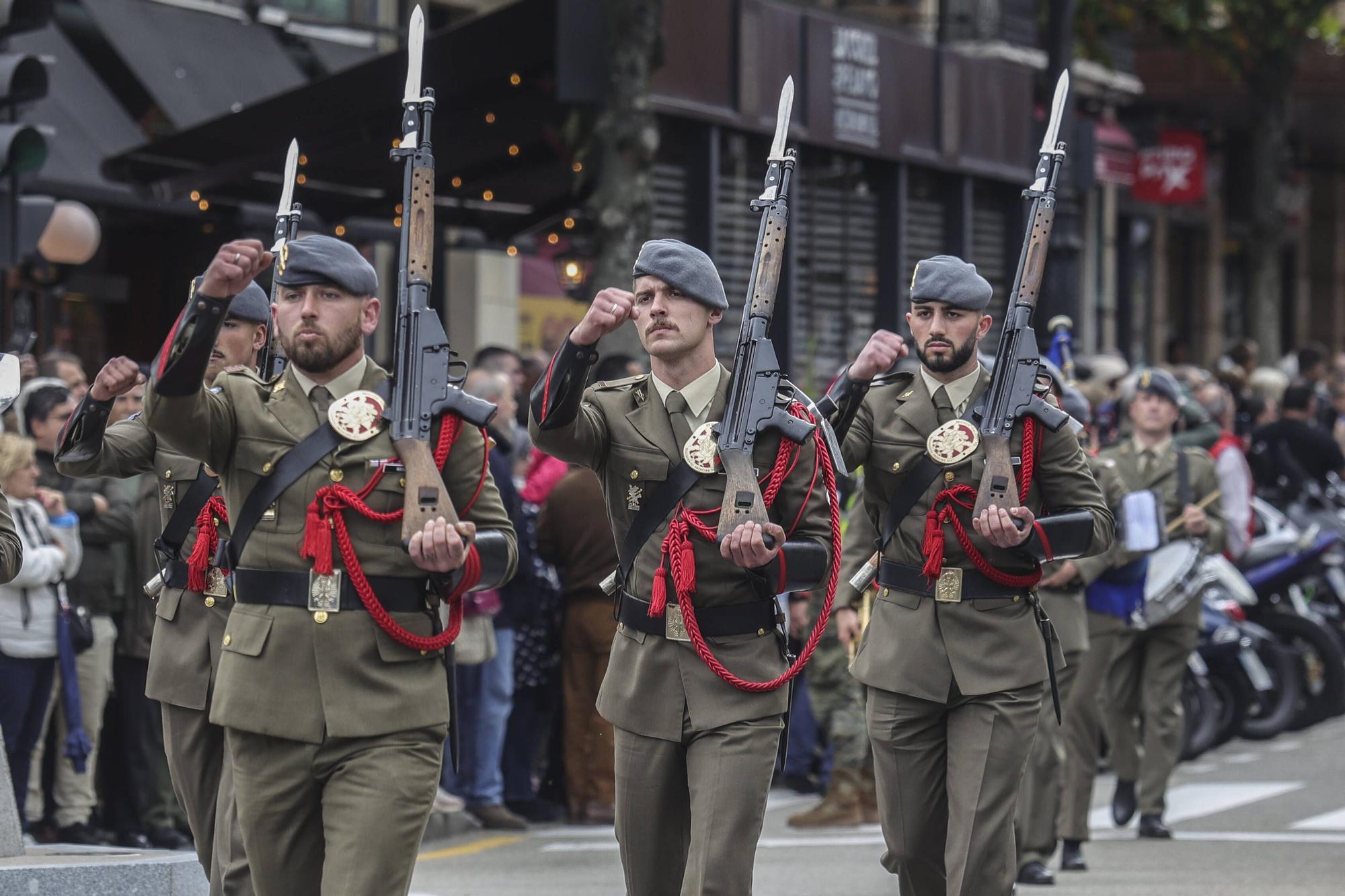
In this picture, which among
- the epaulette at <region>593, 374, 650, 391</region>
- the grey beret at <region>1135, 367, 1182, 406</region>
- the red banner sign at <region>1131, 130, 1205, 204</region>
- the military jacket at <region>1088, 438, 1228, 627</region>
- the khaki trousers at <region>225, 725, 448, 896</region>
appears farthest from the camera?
the red banner sign at <region>1131, 130, 1205, 204</region>

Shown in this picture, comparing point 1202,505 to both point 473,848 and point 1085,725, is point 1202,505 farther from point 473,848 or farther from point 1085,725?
point 473,848

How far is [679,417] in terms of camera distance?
653cm

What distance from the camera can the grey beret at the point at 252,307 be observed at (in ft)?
24.5

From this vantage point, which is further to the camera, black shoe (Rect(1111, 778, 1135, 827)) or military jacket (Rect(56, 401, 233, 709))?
black shoe (Rect(1111, 778, 1135, 827))

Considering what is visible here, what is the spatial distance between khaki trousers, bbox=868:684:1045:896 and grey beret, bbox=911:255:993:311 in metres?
1.20

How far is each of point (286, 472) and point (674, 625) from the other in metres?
1.18

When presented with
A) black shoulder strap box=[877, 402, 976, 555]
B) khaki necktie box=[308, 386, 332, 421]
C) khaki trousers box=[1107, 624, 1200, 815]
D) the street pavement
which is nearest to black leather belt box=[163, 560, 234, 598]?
khaki necktie box=[308, 386, 332, 421]

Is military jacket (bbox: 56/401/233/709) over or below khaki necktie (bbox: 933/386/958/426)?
below

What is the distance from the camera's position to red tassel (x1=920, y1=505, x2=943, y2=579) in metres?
7.30

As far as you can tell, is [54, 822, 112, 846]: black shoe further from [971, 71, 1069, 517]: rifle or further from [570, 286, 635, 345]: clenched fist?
[570, 286, 635, 345]: clenched fist

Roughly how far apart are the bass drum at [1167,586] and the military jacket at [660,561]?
5435 mm

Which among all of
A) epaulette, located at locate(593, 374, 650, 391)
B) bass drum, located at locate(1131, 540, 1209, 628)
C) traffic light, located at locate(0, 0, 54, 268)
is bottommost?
bass drum, located at locate(1131, 540, 1209, 628)

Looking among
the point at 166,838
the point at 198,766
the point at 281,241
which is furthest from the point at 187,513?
the point at 166,838

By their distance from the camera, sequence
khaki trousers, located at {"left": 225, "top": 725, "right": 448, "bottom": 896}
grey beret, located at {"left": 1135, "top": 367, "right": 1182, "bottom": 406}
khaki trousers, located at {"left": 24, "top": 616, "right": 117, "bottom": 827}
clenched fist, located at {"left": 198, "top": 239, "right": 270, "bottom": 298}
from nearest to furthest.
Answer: clenched fist, located at {"left": 198, "top": 239, "right": 270, "bottom": 298} < khaki trousers, located at {"left": 225, "top": 725, "right": 448, "bottom": 896} < khaki trousers, located at {"left": 24, "top": 616, "right": 117, "bottom": 827} < grey beret, located at {"left": 1135, "top": 367, "right": 1182, "bottom": 406}
